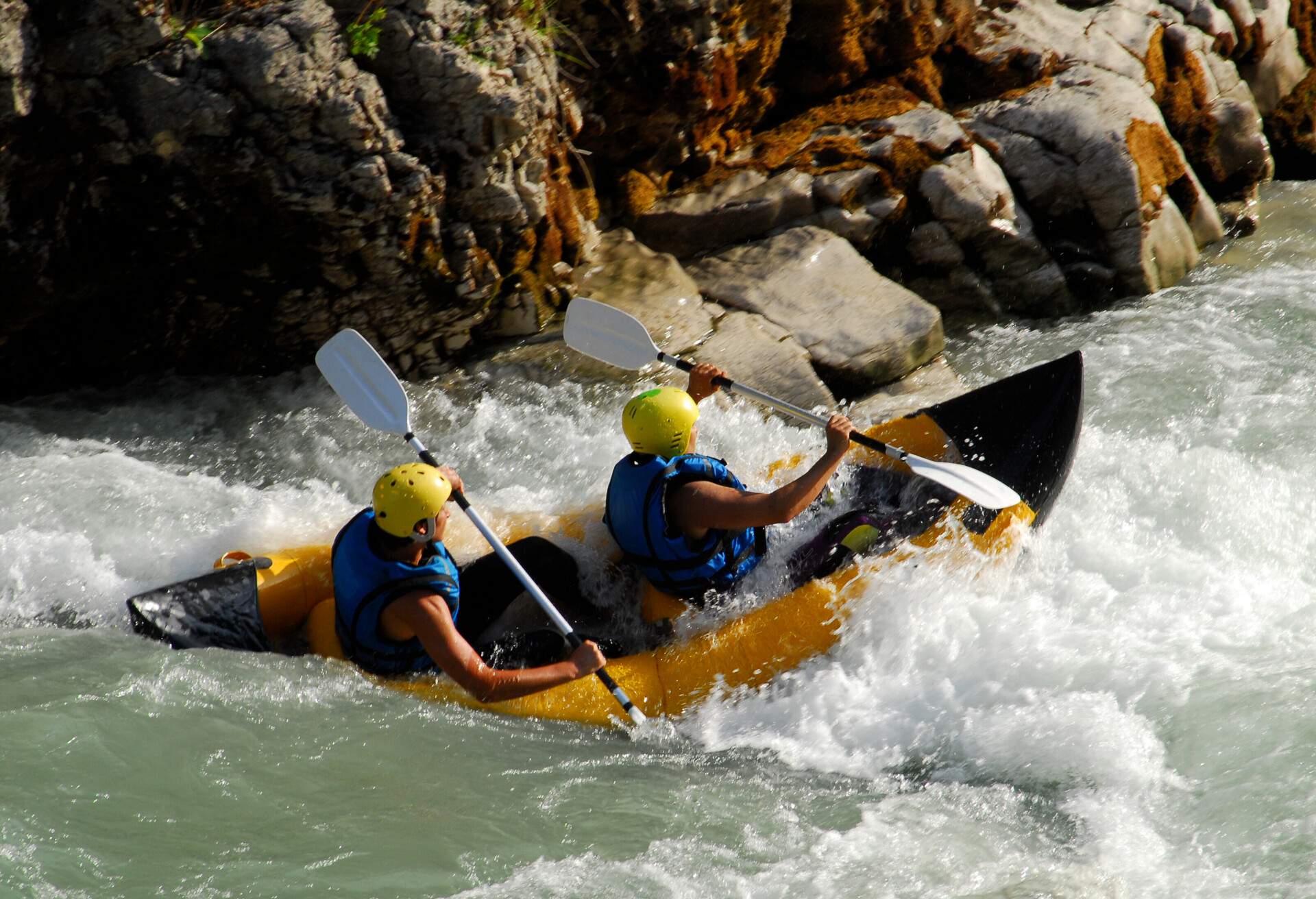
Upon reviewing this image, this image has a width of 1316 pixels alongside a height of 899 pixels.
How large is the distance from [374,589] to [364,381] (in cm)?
159

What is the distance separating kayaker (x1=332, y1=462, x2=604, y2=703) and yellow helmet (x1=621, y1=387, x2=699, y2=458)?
26.4 inches

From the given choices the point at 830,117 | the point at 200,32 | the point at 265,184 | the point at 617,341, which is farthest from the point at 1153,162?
the point at 200,32

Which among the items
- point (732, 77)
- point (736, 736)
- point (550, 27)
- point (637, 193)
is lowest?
point (736, 736)

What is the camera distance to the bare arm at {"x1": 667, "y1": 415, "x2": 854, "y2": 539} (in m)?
3.88

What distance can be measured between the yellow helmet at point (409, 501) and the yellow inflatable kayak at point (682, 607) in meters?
0.57

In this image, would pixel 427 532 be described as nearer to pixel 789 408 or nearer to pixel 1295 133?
pixel 789 408

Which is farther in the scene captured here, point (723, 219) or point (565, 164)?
point (723, 219)

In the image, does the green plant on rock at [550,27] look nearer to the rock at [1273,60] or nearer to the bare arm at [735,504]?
the bare arm at [735,504]

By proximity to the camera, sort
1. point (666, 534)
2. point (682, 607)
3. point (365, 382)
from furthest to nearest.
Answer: point (365, 382), point (682, 607), point (666, 534)

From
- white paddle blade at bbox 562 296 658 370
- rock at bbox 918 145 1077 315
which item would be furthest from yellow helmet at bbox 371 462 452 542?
rock at bbox 918 145 1077 315

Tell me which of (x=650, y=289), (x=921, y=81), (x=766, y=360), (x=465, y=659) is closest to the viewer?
(x=465, y=659)

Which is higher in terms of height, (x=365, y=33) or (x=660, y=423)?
(x=365, y=33)

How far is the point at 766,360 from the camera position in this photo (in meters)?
6.40

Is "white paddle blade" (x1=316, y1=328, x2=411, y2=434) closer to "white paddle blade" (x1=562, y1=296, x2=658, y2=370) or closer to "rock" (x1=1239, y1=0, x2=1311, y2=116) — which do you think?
"white paddle blade" (x1=562, y1=296, x2=658, y2=370)
